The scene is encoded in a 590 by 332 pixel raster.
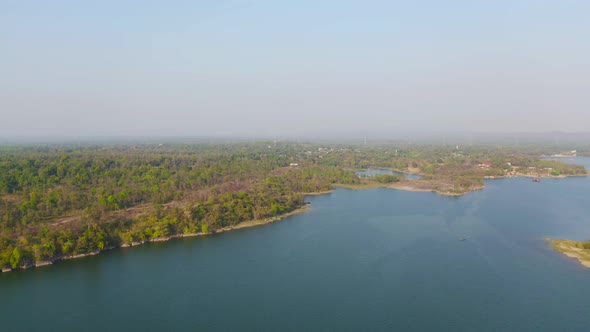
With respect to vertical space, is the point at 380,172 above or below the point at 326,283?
above

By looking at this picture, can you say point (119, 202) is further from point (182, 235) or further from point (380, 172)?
point (380, 172)

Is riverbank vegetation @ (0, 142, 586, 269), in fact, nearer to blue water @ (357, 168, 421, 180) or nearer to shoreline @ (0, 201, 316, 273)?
shoreline @ (0, 201, 316, 273)

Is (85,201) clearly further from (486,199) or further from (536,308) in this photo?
(486,199)

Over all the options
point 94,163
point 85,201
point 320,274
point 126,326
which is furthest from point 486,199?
point 94,163

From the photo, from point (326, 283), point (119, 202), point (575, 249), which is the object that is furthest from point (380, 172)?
point (326, 283)

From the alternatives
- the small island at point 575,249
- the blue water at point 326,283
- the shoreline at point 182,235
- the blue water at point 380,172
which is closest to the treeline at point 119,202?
the shoreline at point 182,235

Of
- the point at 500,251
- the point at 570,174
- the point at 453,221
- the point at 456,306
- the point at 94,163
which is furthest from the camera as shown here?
the point at 570,174
